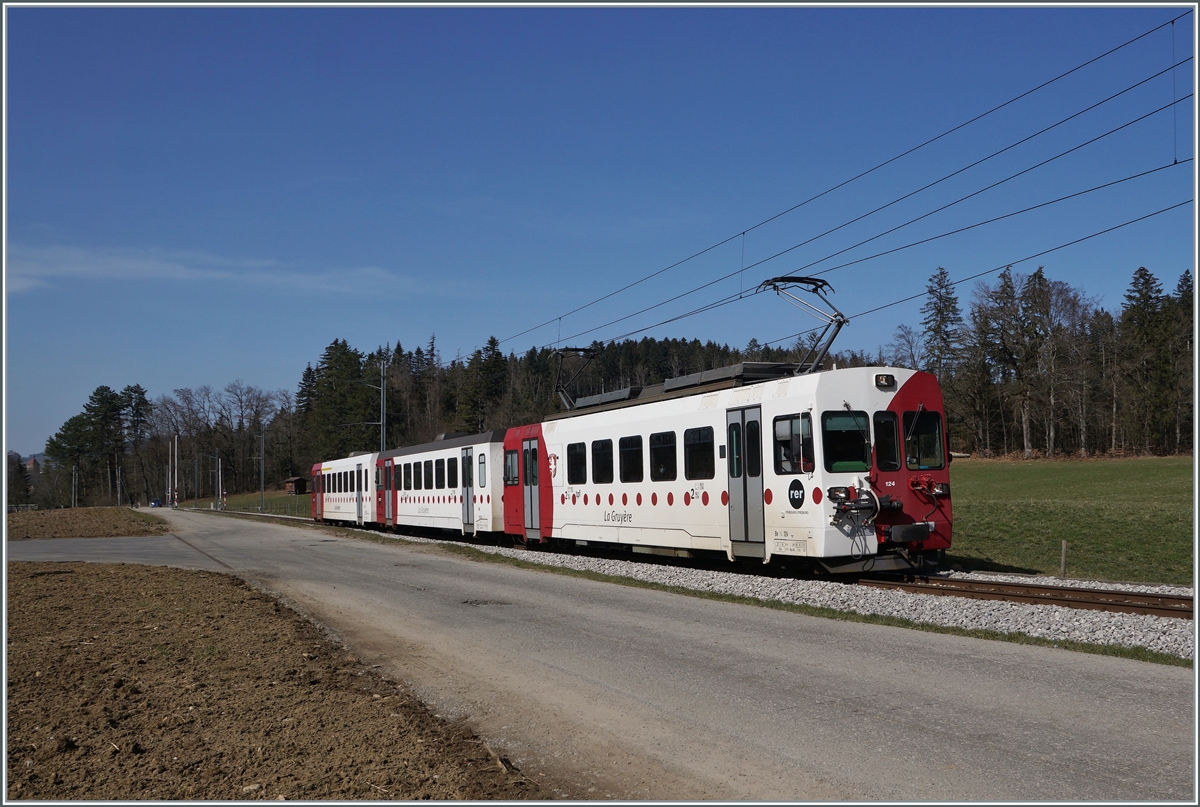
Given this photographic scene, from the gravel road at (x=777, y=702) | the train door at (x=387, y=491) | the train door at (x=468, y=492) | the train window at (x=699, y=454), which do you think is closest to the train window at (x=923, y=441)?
the train window at (x=699, y=454)

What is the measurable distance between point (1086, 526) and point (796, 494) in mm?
17165

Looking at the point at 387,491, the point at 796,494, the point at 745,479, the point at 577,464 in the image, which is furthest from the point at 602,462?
the point at 387,491

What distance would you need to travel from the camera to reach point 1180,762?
5520 millimetres

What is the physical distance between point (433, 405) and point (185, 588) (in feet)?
326

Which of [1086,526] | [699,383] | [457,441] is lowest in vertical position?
[1086,526]

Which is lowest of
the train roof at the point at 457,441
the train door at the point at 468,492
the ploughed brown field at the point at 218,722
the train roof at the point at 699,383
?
the ploughed brown field at the point at 218,722

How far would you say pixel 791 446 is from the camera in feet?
48.1

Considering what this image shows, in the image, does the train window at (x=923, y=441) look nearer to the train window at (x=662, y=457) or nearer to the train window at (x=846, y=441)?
the train window at (x=846, y=441)

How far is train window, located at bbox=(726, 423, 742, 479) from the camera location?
15.8 meters

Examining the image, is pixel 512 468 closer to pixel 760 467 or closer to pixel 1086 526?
pixel 760 467

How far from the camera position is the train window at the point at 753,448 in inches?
603

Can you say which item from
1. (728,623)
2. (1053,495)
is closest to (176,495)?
(1053,495)

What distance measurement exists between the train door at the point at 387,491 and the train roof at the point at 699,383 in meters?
17.1

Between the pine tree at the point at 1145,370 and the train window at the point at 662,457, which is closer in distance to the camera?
the train window at the point at 662,457
